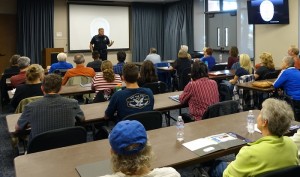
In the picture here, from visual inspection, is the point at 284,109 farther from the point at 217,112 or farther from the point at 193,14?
the point at 193,14

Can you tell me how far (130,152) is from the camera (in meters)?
1.39

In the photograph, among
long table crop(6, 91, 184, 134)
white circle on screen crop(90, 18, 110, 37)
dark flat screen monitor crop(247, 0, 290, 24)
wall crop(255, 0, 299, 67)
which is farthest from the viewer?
white circle on screen crop(90, 18, 110, 37)

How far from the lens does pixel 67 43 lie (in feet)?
33.3

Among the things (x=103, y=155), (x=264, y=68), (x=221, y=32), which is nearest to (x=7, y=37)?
(x=221, y=32)

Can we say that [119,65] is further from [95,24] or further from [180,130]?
[95,24]

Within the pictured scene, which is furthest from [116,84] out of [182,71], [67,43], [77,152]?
[67,43]

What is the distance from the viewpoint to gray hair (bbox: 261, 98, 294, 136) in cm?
173

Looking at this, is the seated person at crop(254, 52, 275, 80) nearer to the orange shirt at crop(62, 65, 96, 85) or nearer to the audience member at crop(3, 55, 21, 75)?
the orange shirt at crop(62, 65, 96, 85)

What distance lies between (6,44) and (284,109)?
946 cm

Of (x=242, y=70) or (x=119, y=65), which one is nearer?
(x=242, y=70)

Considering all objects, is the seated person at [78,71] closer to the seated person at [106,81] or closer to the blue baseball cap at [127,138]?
the seated person at [106,81]

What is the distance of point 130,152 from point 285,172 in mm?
765

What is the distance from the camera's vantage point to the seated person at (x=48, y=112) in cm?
267

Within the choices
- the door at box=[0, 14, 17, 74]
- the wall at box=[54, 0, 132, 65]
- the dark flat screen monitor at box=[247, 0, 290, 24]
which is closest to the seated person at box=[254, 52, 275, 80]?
the dark flat screen monitor at box=[247, 0, 290, 24]
